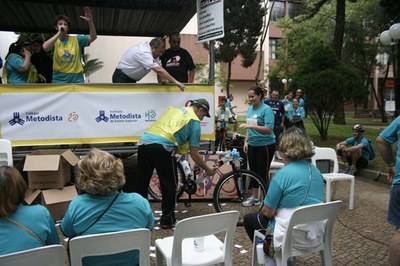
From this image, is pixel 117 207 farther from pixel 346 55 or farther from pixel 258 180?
pixel 346 55

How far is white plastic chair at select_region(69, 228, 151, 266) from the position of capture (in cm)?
204

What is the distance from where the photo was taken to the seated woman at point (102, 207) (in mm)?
2275

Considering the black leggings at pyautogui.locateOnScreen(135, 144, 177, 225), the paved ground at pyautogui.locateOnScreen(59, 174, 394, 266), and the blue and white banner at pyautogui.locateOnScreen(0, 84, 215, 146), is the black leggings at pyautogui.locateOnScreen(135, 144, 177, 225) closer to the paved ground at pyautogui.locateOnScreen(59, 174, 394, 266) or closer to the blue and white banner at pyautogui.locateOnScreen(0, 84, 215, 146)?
the paved ground at pyautogui.locateOnScreen(59, 174, 394, 266)

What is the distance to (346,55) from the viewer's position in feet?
93.3

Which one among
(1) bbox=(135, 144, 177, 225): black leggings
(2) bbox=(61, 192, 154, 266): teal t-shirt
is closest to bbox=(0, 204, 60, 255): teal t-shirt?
(2) bbox=(61, 192, 154, 266): teal t-shirt

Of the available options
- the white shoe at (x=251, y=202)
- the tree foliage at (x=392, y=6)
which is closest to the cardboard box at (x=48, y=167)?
the white shoe at (x=251, y=202)

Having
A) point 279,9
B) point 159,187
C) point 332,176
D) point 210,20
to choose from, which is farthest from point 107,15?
point 279,9

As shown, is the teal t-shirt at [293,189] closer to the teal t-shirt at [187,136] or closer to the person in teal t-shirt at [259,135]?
the teal t-shirt at [187,136]

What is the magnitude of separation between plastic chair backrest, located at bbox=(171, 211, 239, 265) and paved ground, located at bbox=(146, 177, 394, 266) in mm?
1386

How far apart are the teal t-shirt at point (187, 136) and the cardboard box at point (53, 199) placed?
142cm

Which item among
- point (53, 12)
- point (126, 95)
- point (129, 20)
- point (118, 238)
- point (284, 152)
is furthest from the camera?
point (129, 20)

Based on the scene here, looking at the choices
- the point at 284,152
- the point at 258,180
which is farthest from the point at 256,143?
the point at 284,152

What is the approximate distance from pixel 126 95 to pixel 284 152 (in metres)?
2.84

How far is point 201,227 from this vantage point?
239cm
